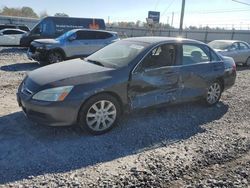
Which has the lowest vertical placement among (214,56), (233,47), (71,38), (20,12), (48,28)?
(233,47)

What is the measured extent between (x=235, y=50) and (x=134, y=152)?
37.2 ft

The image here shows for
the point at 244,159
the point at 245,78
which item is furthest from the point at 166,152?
the point at 245,78

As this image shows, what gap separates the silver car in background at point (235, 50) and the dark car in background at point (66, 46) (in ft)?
17.3

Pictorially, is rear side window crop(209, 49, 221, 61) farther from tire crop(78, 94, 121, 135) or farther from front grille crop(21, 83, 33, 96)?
front grille crop(21, 83, 33, 96)

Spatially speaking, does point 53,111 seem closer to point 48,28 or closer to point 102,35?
point 102,35

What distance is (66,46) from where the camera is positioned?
502 inches

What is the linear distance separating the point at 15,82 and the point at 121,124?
15.0ft

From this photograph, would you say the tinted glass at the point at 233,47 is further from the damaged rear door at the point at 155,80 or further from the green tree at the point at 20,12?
the green tree at the point at 20,12

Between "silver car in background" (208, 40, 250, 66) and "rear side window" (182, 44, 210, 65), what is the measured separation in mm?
7524

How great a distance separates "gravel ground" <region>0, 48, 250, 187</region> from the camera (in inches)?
143

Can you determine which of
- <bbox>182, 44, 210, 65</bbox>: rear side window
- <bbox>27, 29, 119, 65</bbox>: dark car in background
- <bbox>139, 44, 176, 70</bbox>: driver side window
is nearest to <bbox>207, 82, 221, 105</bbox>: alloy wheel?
<bbox>182, 44, 210, 65</bbox>: rear side window

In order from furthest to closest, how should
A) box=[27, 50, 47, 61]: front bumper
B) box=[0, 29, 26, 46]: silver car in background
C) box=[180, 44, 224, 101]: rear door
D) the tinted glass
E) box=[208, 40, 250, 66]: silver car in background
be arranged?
1. box=[0, 29, 26, 46]: silver car in background
2. the tinted glass
3. box=[208, 40, 250, 66]: silver car in background
4. box=[27, 50, 47, 61]: front bumper
5. box=[180, 44, 224, 101]: rear door

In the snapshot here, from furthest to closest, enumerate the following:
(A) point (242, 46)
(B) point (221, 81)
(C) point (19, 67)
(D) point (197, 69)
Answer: (A) point (242, 46) < (C) point (19, 67) < (B) point (221, 81) < (D) point (197, 69)

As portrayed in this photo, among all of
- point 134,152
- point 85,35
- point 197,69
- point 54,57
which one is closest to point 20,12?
point 85,35
